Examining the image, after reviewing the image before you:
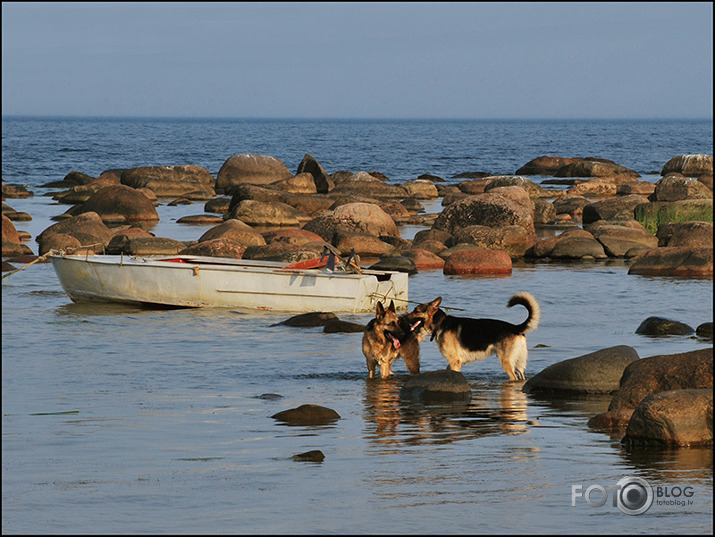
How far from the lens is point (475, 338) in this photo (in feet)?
40.0

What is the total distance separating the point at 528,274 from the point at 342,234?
5.63 m

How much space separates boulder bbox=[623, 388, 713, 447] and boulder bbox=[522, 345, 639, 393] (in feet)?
9.31

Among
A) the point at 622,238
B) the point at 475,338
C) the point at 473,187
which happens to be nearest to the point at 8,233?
the point at 622,238

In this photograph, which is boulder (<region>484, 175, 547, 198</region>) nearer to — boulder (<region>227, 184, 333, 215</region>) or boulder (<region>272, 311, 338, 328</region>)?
boulder (<region>227, 184, 333, 215</region>)

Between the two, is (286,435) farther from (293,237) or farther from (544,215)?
(544,215)

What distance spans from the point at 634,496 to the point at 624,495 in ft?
0.25

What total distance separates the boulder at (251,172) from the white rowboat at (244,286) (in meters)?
30.5

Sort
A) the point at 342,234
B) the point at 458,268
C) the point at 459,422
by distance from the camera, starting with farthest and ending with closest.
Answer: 1. the point at 342,234
2. the point at 458,268
3. the point at 459,422

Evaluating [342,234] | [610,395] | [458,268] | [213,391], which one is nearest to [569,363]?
[610,395]

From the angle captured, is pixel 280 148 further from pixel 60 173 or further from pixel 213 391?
pixel 213 391

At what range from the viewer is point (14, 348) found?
48.9 feet

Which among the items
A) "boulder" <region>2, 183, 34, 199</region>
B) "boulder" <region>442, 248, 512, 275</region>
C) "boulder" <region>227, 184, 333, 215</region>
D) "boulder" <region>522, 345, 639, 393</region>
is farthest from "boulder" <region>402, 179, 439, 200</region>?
"boulder" <region>522, 345, 639, 393</region>

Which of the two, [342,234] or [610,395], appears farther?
[342,234]

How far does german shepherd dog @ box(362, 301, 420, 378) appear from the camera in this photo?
1241 cm
